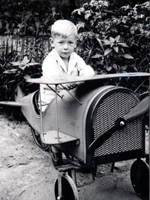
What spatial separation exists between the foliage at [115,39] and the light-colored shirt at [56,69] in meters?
1.70

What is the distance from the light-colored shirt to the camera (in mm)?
3189

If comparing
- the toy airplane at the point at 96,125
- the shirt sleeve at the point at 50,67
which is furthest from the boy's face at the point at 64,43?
the toy airplane at the point at 96,125

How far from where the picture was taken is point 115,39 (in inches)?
200

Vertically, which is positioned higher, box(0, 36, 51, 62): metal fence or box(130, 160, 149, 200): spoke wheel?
box(0, 36, 51, 62): metal fence

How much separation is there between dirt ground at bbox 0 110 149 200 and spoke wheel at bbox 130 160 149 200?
0.10m

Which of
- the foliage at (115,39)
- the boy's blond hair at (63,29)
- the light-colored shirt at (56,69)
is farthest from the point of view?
the foliage at (115,39)

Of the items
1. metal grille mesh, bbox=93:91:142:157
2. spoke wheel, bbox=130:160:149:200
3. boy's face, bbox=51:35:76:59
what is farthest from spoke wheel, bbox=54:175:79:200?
boy's face, bbox=51:35:76:59

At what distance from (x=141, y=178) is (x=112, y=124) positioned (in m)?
0.74

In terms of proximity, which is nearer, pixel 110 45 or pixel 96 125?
pixel 96 125

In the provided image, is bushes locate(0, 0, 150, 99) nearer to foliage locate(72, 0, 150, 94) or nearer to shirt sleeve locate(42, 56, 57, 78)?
foliage locate(72, 0, 150, 94)

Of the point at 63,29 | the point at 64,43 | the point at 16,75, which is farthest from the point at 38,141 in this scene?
the point at 63,29

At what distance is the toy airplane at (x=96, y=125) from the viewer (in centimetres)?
250

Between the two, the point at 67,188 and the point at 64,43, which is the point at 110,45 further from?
the point at 67,188

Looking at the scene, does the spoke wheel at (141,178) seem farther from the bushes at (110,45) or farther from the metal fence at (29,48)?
the metal fence at (29,48)
